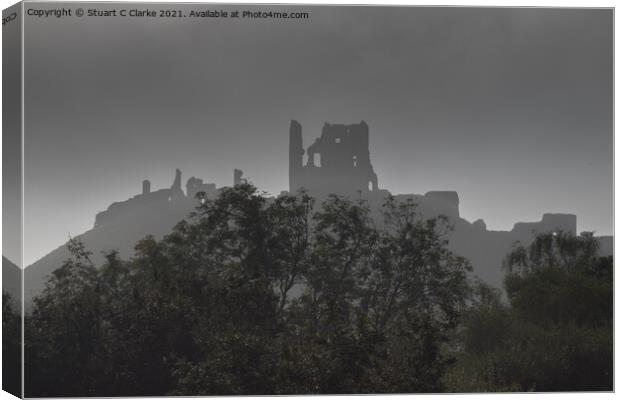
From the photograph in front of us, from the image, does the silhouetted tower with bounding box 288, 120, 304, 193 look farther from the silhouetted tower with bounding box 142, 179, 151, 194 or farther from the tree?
the silhouetted tower with bounding box 142, 179, 151, 194

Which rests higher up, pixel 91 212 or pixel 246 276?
pixel 91 212

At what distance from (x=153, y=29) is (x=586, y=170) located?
7651 mm

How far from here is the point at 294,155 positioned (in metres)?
17.2

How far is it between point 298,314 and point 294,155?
2.61 metres

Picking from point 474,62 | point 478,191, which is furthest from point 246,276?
point 474,62

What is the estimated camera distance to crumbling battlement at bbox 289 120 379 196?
56.1ft

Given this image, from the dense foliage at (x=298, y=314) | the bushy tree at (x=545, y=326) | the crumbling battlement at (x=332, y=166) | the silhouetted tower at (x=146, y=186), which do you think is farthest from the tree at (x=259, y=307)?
the silhouetted tower at (x=146, y=186)

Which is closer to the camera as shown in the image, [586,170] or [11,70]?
[11,70]

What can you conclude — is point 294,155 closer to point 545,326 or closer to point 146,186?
point 146,186

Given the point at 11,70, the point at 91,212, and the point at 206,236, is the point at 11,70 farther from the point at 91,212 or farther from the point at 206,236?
the point at 206,236

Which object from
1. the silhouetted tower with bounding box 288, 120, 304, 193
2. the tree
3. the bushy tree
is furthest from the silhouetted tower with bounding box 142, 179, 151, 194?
the bushy tree

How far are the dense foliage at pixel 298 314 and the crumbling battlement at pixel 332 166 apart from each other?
0.26 m

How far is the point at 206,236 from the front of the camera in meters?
17.2

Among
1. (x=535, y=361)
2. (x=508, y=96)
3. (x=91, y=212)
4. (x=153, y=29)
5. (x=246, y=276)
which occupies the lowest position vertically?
(x=535, y=361)
